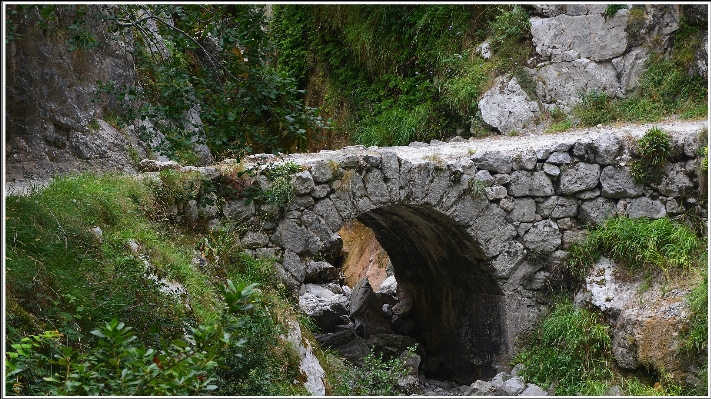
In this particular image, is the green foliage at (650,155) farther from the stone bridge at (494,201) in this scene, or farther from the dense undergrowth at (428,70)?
the dense undergrowth at (428,70)

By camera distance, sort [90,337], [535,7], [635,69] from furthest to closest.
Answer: [535,7] → [635,69] → [90,337]

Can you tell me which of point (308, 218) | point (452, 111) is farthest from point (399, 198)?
point (452, 111)

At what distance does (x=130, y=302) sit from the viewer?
16.9 ft

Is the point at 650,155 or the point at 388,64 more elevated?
the point at 388,64

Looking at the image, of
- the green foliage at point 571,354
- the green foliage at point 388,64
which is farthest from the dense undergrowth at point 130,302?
the green foliage at point 388,64

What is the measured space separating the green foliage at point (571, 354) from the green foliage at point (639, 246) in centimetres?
64

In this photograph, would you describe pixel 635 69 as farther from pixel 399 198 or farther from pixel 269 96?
pixel 269 96

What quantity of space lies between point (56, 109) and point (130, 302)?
5.22m

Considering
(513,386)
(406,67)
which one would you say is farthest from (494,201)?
(406,67)

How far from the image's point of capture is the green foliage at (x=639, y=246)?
7520mm

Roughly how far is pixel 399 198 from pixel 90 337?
386 centimetres

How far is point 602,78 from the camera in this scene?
11.2 meters

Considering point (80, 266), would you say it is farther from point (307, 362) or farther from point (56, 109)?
point (56, 109)

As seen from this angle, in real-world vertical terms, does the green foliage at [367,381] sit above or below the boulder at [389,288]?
below
